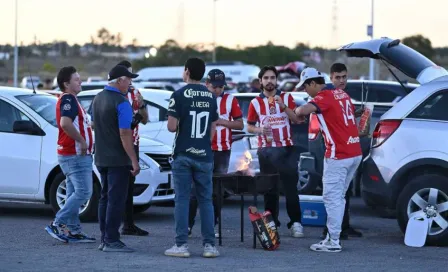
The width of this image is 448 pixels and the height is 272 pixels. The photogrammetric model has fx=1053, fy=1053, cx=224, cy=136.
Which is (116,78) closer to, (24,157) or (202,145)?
(202,145)

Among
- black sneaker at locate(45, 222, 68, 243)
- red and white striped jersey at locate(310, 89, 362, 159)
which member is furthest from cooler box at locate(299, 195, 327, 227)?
black sneaker at locate(45, 222, 68, 243)

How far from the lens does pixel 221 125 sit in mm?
11141

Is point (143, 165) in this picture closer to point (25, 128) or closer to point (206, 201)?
point (25, 128)

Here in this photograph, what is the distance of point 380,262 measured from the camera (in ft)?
32.0

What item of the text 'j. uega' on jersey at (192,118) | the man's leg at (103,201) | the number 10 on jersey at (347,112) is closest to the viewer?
the text 'j. uega' on jersey at (192,118)

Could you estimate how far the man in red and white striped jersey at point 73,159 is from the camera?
422 inches

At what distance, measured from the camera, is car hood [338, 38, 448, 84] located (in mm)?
11702

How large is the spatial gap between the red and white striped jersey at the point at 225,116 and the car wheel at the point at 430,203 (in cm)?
196

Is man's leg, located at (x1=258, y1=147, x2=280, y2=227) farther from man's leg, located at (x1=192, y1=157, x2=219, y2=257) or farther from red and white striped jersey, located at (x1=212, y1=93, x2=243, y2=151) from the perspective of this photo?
man's leg, located at (x1=192, y1=157, x2=219, y2=257)

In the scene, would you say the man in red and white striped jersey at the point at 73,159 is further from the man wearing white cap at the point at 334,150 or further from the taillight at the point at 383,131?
the taillight at the point at 383,131

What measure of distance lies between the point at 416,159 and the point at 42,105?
15.7ft

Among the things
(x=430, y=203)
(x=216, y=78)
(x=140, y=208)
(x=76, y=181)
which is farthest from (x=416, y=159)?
(x=140, y=208)

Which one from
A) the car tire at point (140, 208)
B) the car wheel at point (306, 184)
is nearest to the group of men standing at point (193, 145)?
the car tire at point (140, 208)

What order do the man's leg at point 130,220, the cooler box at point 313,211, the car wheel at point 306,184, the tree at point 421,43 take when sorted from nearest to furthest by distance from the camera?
the man's leg at point 130,220, the cooler box at point 313,211, the car wheel at point 306,184, the tree at point 421,43
